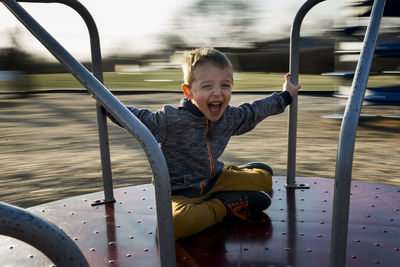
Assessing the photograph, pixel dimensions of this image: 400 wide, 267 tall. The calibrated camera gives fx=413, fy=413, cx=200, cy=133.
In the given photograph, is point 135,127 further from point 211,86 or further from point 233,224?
point 233,224

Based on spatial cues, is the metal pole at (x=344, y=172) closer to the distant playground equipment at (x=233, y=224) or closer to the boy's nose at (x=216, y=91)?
the distant playground equipment at (x=233, y=224)

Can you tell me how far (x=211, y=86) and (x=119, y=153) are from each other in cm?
218

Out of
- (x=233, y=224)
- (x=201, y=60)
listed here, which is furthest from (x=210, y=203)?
(x=201, y=60)

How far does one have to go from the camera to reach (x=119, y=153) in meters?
3.38

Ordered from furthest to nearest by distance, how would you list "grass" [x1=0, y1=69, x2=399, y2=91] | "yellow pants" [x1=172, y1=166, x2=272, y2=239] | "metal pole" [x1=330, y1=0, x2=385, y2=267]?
"grass" [x1=0, y1=69, x2=399, y2=91], "yellow pants" [x1=172, y1=166, x2=272, y2=239], "metal pole" [x1=330, y1=0, x2=385, y2=267]

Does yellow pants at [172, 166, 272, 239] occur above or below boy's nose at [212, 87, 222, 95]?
below

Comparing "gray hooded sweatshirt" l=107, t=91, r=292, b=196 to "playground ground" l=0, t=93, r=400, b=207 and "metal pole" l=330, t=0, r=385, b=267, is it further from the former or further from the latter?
"playground ground" l=0, t=93, r=400, b=207

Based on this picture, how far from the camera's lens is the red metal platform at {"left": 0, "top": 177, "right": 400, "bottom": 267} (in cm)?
113

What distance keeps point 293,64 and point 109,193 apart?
0.88 meters

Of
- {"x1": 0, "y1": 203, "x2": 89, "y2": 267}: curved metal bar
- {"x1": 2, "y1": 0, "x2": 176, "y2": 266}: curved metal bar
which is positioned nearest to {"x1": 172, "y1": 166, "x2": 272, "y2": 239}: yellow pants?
{"x1": 2, "y1": 0, "x2": 176, "y2": 266}: curved metal bar

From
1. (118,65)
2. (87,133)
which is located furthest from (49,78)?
(87,133)

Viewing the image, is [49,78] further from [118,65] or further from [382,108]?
[382,108]

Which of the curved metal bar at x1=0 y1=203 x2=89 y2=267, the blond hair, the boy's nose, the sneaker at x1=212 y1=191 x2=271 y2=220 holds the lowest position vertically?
the sneaker at x1=212 y1=191 x2=271 y2=220

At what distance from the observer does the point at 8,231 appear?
0.50m
